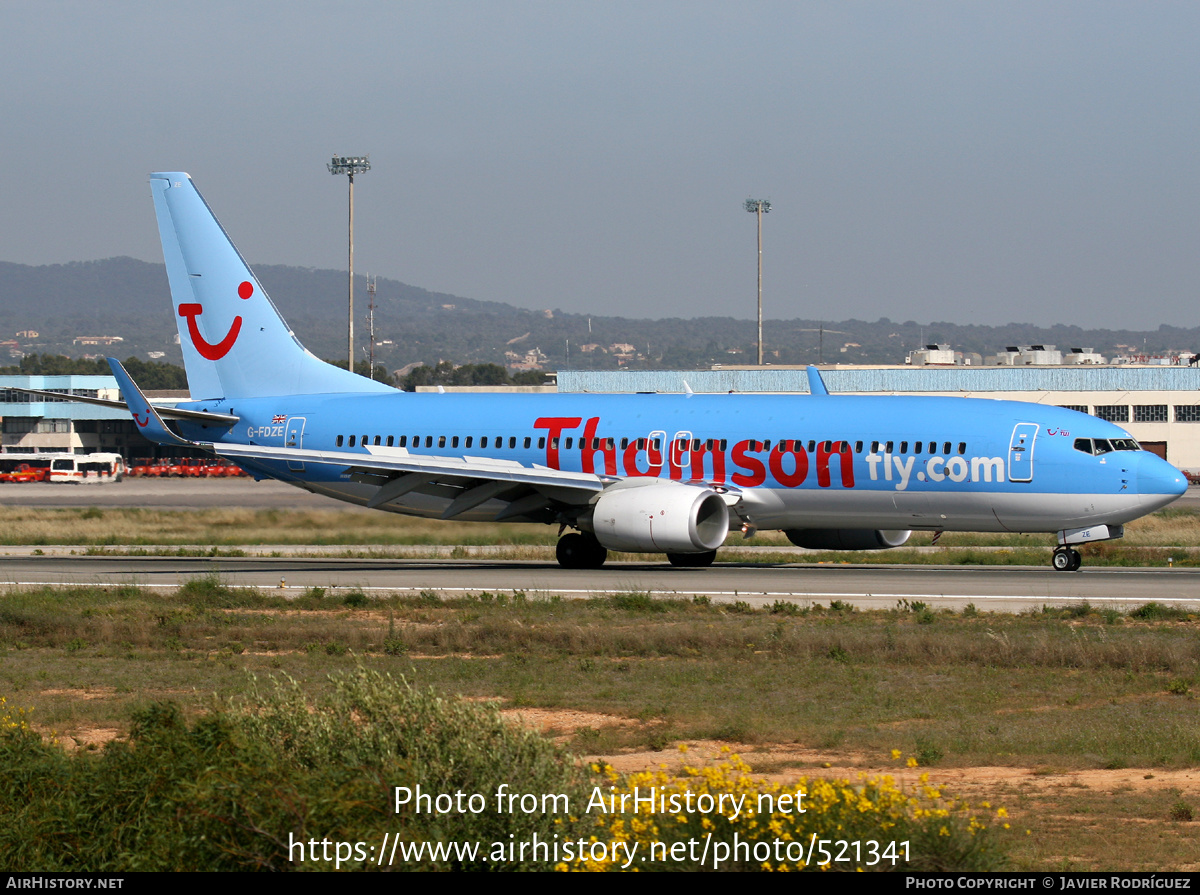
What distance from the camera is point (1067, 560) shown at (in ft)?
113

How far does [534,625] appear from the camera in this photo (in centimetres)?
2481

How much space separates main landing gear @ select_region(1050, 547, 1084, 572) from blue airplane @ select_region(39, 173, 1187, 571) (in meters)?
0.05

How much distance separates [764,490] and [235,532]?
2283 cm

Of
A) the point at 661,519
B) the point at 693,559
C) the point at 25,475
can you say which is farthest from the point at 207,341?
the point at 25,475

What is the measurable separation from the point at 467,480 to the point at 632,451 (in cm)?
432

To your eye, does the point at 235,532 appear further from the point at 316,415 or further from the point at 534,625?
the point at 534,625

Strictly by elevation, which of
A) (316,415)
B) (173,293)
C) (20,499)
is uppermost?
(173,293)

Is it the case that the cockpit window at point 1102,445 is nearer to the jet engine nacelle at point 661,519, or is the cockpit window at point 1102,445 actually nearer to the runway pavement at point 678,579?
the runway pavement at point 678,579

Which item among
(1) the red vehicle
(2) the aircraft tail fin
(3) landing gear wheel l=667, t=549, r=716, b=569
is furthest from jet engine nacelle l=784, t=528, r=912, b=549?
(1) the red vehicle

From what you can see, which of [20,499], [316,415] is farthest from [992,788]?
[20,499]

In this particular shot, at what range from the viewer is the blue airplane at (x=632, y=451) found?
3331cm

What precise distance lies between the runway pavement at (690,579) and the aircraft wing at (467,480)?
5.92 ft

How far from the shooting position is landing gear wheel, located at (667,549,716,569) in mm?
36969

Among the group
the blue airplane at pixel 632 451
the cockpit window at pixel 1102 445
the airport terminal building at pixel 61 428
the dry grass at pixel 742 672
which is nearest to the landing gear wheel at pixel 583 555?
the blue airplane at pixel 632 451
